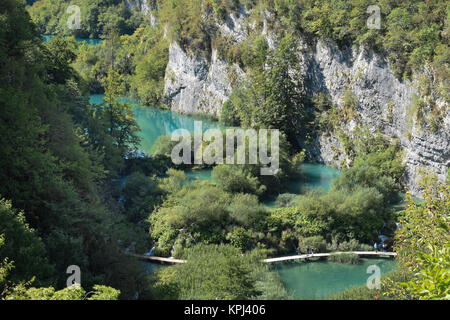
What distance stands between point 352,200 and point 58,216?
11986 millimetres

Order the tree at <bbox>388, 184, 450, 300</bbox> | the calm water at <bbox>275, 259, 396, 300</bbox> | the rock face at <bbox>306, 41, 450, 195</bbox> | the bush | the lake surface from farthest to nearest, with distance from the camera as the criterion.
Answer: the lake surface < the rock face at <bbox>306, 41, 450, 195</bbox> < the bush < the calm water at <bbox>275, 259, 396, 300</bbox> < the tree at <bbox>388, 184, 450, 300</bbox>

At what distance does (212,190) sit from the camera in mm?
20359

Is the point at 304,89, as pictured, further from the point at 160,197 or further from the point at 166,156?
the point at 160,197

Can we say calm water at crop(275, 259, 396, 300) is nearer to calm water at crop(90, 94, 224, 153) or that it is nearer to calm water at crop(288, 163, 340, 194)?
calm water at crop(288, 163, 340, 194)

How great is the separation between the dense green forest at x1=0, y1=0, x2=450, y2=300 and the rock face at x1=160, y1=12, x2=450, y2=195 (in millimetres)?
720

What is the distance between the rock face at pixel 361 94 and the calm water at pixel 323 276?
Result: 8.11 m

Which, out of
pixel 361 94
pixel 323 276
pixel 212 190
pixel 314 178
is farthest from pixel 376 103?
pixel 323 276

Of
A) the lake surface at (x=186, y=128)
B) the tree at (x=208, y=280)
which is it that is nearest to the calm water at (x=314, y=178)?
the lake surface at (x=186, y=128)

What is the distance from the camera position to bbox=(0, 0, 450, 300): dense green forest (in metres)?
10.8

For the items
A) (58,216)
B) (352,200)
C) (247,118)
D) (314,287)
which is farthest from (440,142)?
(58,216)

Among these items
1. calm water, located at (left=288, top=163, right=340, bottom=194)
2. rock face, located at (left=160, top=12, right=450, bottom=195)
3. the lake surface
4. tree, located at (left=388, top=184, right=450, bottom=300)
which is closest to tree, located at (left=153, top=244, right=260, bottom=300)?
tree, located at (left=388, top=184, right=450, bottom=300)

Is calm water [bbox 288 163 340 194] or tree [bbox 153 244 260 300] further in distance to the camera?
calm water [bbox 288 163 340 194]

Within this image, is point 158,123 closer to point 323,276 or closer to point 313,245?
point 313,245

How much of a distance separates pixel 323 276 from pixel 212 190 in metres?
6.50
